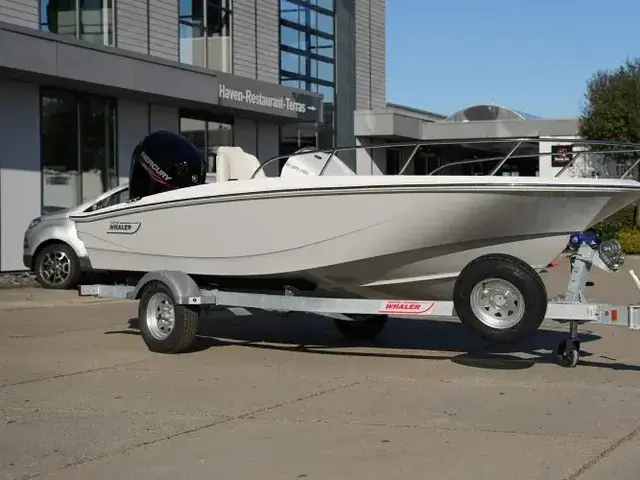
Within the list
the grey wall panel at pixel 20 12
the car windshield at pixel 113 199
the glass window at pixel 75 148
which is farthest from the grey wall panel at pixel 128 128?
the car windshield at pixel 113 199

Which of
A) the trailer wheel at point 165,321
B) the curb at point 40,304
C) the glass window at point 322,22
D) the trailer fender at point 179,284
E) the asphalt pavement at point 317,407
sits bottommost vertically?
the asphalt pavement at point 317,407

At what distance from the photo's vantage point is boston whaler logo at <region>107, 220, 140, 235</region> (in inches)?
378

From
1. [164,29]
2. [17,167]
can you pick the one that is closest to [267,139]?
[164,29]

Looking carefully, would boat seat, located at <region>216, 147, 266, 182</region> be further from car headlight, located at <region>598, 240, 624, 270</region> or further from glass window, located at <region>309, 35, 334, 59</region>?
glass window, located at <region>309, 35, 334, 59</region>

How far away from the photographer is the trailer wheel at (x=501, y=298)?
732 cm

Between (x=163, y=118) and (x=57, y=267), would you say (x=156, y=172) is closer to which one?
(x=57, y=267)

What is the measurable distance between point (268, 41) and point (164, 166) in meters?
15.2

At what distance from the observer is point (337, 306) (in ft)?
27.5

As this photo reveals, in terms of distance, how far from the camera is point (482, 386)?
7.62 m

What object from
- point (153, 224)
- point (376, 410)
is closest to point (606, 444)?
point (376, 410)

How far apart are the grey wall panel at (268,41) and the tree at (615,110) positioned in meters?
10.5

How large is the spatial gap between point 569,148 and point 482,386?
2.48m

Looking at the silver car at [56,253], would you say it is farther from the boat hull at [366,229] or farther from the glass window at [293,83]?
the glass window at [293,83]

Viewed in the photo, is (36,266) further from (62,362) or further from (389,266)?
(389,266)
